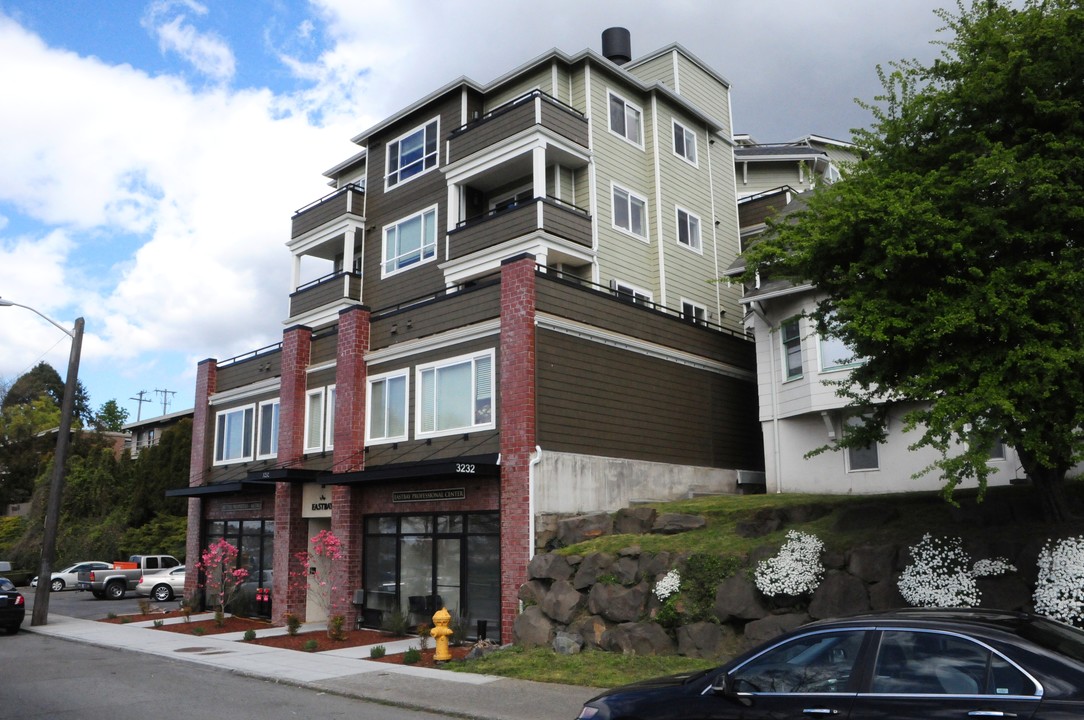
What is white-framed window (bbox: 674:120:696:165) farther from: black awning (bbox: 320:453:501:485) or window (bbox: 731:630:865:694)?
window (bbox: 731:630:865:694)

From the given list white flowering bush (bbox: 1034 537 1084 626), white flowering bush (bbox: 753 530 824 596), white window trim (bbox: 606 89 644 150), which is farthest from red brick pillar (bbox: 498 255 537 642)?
white flowering bush (bbox: 1034 537 1084 626)

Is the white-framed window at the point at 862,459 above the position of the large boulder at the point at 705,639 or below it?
above

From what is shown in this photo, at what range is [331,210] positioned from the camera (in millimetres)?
28547

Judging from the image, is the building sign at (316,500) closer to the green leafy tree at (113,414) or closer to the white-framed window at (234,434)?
the white-framed window at (234,434)

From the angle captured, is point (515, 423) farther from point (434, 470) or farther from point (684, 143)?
point (684, 143)

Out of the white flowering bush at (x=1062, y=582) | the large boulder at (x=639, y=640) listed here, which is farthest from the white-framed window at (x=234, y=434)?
the white flowering bush at (x=1062, y=582)

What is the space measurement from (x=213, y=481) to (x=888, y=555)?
887 inches

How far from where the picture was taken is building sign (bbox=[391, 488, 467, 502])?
1917 cm

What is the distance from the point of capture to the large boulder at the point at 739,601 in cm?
1332

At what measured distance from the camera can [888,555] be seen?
1245 centimetres

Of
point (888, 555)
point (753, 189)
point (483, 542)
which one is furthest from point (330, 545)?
point (753, 189)

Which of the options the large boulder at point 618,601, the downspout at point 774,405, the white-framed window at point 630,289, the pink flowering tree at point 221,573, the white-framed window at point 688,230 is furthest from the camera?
the white-framed window at point 688,230

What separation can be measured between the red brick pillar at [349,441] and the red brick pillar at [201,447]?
8446 millimetres

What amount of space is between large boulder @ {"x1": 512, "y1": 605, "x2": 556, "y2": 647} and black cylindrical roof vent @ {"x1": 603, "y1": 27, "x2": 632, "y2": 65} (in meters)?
21.5
